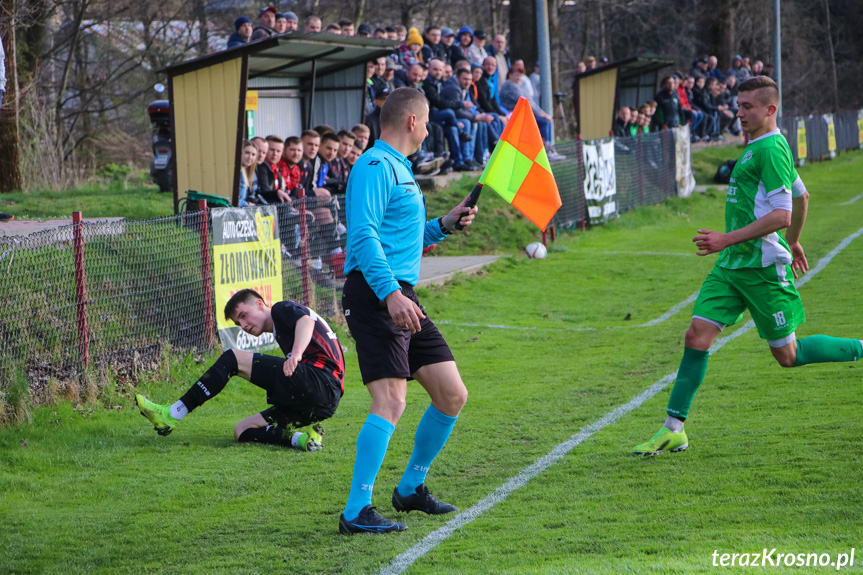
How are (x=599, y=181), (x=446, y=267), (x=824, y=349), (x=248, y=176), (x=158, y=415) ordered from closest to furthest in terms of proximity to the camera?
1. (x=824, y=349)
2. (x=158, y=415)
3. (x=248, y=176)
4. (x=446, y=267)
5. (x=599, y=181)

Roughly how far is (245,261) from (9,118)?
8146 millimetres

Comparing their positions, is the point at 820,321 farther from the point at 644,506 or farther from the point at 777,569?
the point at 777,569

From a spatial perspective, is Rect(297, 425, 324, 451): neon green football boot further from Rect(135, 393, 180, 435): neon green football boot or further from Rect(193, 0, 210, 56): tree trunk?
Rect(193, 0, 210, 56): tree trunk

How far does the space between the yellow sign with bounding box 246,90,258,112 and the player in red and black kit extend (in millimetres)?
7773

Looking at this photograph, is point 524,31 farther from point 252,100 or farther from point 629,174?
point 252,100

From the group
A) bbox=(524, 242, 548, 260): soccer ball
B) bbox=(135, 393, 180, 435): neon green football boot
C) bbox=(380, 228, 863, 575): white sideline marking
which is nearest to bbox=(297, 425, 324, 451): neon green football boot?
bbox=(135, 393, 180, 435): neon green football boot

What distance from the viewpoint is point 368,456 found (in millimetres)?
4605

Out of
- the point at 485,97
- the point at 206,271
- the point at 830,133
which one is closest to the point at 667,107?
the point at 485,97

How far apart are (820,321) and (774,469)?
5.69 metres

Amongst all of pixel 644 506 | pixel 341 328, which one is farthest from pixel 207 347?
pixel 644 506

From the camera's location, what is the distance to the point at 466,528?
15.6 ft

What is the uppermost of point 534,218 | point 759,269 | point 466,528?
point 534,218

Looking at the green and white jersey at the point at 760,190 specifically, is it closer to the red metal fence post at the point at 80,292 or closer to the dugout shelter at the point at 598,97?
the red metal fence post at the point at 80,292

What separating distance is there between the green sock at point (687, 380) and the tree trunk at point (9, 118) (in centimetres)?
1279
